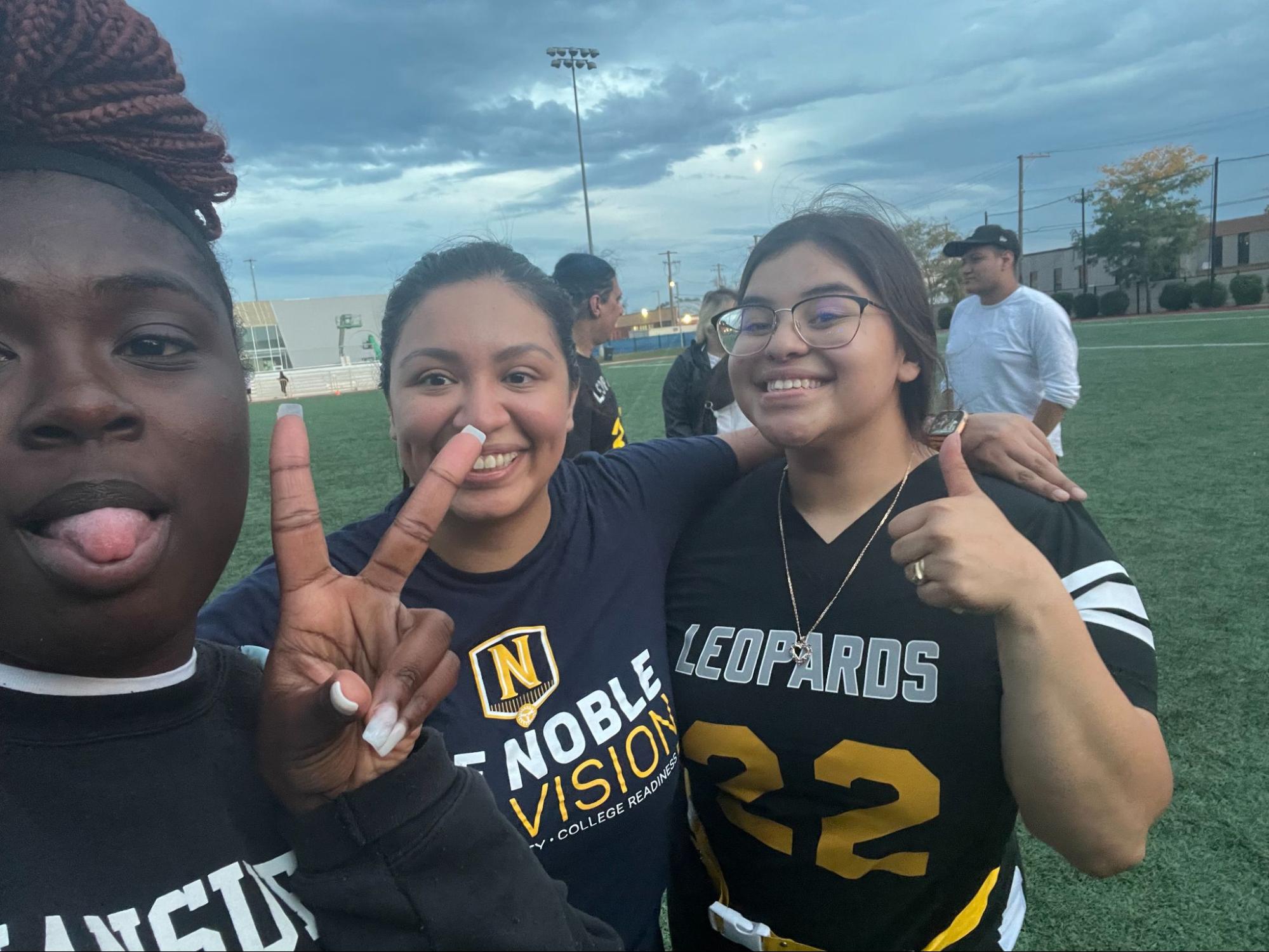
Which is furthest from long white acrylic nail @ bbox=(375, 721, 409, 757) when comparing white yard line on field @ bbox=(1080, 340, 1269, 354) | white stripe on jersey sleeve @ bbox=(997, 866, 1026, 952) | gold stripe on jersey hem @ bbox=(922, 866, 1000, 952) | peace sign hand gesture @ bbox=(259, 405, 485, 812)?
white yard line on field @ bbox=(1080, 340, 1269, 354)

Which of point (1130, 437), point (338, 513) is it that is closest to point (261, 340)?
point (338, 513)

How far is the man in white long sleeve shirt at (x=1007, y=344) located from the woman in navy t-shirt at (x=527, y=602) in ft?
11.5

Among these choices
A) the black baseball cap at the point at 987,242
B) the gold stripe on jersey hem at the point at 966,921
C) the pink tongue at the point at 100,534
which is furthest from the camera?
the black baseball cap at the point at 987,242

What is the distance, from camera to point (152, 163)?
0.97 metres

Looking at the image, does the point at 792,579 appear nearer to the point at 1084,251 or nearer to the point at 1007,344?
the point at 1007,344

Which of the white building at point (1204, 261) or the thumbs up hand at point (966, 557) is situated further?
the white building at point (1204, 261)

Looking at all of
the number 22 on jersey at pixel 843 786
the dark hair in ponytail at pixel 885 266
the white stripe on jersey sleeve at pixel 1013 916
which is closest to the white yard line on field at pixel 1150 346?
the dark hair in ponytail at pixel 885 266

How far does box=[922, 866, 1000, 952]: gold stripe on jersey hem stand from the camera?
167 cm

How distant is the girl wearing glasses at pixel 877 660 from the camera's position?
1376 millimetres

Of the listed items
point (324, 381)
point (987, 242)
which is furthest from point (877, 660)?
point (324, 381)

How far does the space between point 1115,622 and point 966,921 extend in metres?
0.70

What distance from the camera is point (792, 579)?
1796mm

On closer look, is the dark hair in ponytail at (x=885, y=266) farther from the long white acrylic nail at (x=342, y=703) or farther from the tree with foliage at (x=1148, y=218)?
the tree with foliage at (x=1148, y=218)

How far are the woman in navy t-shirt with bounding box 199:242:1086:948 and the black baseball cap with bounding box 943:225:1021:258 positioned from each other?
12.9 ft
